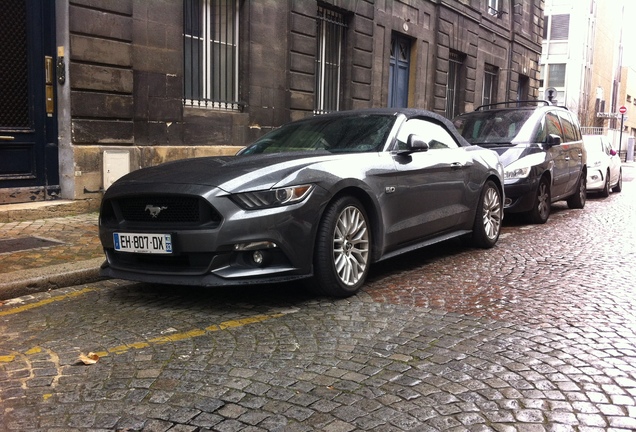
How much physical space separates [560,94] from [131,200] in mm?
55700

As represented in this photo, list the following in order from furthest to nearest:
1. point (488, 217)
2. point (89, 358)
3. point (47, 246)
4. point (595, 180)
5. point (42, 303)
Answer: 1. point (595, 180)
2. point (488, 217)
3. point (47, 246)
4. point (42, 303)
5. point (89, 358)

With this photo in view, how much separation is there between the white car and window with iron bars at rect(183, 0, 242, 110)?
7.65 m

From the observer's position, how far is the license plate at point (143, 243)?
174 inches

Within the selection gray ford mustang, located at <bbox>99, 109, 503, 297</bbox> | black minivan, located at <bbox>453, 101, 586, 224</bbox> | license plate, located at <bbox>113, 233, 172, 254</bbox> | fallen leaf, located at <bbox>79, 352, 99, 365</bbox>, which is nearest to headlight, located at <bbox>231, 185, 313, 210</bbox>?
gray ford mustang, located at <bbox>99, 109, 503, 297</bbox>

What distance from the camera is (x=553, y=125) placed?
10273 millimetres

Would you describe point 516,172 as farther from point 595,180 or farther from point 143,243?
point 143,243

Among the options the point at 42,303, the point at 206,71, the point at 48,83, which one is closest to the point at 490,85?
the point at 206,71

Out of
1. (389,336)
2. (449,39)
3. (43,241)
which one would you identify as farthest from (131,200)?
(449,39)

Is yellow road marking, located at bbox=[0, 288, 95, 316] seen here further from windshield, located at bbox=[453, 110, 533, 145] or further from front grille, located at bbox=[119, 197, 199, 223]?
windshield, located at bbox=[453, 110, 533, 145]

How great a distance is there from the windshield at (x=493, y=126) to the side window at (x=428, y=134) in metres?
3.31

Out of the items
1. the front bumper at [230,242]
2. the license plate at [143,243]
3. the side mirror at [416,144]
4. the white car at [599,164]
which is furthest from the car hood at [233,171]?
the white car at [599,164]

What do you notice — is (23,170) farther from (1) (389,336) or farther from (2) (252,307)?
(1) (389,336)

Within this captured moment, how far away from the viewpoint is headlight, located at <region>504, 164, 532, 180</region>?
8.98m

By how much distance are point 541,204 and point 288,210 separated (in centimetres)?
619
